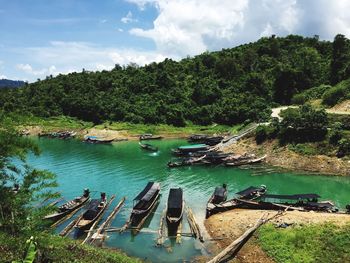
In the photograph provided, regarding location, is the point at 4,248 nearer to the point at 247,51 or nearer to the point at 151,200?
the point at 151,200

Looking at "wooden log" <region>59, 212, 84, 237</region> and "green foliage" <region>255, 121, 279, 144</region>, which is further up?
"green foliage" <region>255, 121, 279, 144</region>

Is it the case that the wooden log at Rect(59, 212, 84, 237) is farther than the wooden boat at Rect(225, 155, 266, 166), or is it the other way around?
the wooden boat at Rect(225, 155, 266, 166)

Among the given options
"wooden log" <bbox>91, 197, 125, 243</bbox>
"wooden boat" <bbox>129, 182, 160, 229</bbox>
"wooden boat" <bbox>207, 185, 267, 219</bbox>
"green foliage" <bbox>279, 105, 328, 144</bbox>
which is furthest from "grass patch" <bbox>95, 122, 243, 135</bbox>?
"wooden log" <bbox>91, 197, 125, 243</bbox>

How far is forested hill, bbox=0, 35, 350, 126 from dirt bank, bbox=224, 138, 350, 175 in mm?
22922

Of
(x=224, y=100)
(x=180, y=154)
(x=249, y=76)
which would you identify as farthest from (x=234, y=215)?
(x=249, y=76)

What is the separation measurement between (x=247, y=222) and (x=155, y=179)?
2510 centimetres

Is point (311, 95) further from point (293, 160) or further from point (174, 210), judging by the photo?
point (174, 210)

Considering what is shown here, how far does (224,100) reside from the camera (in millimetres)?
120938

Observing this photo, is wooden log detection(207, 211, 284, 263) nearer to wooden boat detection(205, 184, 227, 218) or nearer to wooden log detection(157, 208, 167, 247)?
wooden log detection(157, 208, 167, 247)

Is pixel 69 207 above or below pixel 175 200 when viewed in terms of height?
below

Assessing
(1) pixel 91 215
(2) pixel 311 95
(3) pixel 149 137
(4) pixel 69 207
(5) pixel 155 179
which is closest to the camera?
(1) pixel 91 215

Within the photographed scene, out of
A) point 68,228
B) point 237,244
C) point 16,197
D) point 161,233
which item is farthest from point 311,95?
point 16,197

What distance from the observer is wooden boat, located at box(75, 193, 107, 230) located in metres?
39.3

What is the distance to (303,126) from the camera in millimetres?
72125
